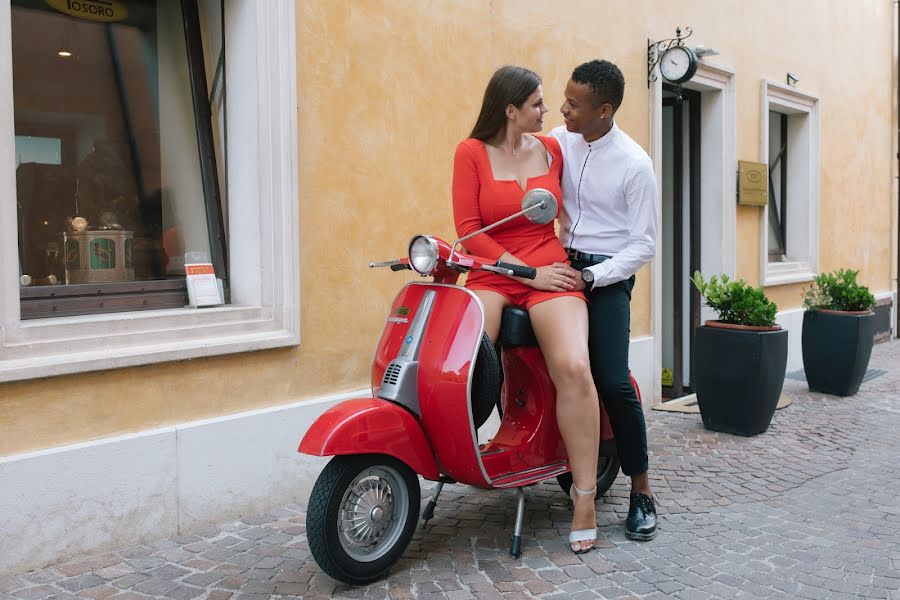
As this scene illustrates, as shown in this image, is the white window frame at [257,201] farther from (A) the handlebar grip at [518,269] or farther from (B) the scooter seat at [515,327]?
(A) the handlebar grip at [518,269]

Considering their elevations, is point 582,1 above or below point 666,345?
above

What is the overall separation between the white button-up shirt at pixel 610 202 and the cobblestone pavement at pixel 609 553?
47.0 inches

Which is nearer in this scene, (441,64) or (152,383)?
(152,383)

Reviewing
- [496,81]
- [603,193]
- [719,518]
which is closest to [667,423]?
[719,518]

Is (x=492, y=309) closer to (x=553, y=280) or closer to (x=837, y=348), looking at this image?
(x=553, y=280)

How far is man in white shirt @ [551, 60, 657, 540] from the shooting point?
361 centimetres

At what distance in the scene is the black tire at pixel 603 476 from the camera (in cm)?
415

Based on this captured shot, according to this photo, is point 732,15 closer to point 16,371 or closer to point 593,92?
point 593,92

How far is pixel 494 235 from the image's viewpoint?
364 cm

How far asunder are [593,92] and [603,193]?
1.44ft

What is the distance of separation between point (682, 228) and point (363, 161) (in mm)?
4455

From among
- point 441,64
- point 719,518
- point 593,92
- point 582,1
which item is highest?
point 582,1

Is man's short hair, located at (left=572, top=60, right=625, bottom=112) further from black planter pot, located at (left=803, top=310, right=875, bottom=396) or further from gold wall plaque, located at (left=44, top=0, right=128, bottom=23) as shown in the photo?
black planter pot, located at (left=803, top=310, right=875, bottom=396)

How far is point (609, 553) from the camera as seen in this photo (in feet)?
11.7
